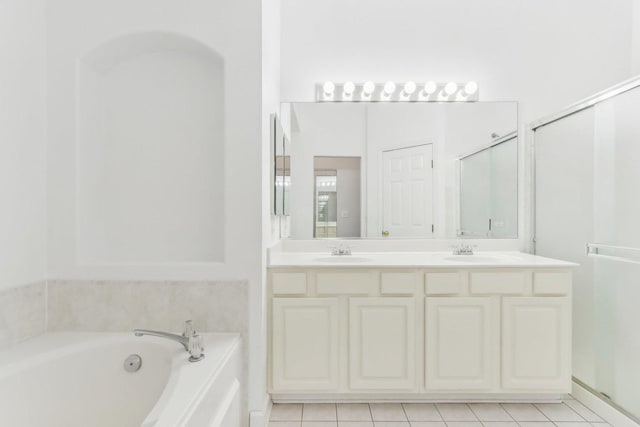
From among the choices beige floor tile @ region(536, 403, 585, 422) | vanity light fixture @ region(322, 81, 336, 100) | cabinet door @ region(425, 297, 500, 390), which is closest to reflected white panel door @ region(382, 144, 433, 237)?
vanity light fixture @ region(322, 81, 336, 100)

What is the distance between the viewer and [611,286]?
1836mm

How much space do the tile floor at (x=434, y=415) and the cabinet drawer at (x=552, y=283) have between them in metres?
0.67

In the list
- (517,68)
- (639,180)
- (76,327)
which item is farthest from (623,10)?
(76,327)

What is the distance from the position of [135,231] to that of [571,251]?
262 centimetres

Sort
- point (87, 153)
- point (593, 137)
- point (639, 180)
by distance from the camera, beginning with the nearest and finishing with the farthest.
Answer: point (639, 180) < point (87, 153) < point (593, 137)

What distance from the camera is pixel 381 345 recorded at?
1924mm

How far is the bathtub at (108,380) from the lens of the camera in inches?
48.7

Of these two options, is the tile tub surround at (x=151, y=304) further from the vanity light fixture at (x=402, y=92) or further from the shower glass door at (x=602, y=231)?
the shower glass door at (x=602, y=231)

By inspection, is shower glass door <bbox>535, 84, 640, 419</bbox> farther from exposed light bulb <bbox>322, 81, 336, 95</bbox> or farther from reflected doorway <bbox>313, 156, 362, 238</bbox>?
exposed light bulb <bbox>322, 81, 336, 95</bbox>

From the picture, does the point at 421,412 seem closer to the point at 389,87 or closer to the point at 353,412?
the point at 353,412

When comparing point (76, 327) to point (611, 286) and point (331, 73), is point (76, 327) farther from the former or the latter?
point (611, 286)

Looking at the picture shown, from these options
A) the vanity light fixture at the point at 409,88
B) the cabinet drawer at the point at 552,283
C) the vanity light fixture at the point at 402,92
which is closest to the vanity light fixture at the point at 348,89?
the vanity light fixture at the point at 402,92

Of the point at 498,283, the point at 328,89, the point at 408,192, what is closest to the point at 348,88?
the point at 328,89

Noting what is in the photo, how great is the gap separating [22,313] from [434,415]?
2131mm
